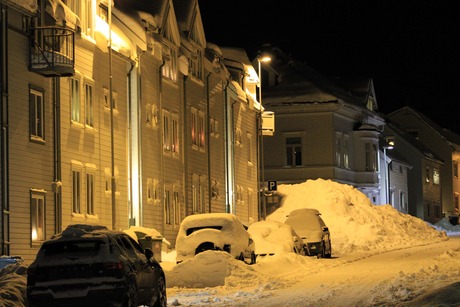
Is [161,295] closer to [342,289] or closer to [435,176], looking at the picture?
[342,289]

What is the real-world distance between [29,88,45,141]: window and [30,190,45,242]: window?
1.67 m

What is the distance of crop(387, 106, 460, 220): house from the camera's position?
9794 centimetres

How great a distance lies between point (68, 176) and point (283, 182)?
3900cm

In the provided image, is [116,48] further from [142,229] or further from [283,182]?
[283,182]

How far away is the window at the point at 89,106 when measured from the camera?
3305cm

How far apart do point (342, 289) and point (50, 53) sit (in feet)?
37.9

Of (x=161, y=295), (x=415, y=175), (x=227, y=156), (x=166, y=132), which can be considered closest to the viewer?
(x=161, y=295)

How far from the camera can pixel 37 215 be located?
2898 centimetres

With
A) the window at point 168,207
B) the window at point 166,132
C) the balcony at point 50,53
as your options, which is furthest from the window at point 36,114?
the window at point 168,207

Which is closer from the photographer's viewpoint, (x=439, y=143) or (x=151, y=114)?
(x=151, y=114)

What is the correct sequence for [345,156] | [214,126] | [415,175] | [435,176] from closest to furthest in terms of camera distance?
[214,126] < [345,156] < [415,175] < [435,176]

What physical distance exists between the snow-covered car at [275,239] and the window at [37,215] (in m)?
8.29

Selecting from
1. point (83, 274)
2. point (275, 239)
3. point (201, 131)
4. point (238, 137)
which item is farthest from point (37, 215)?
point (238, 137)

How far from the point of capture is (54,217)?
2992cm
